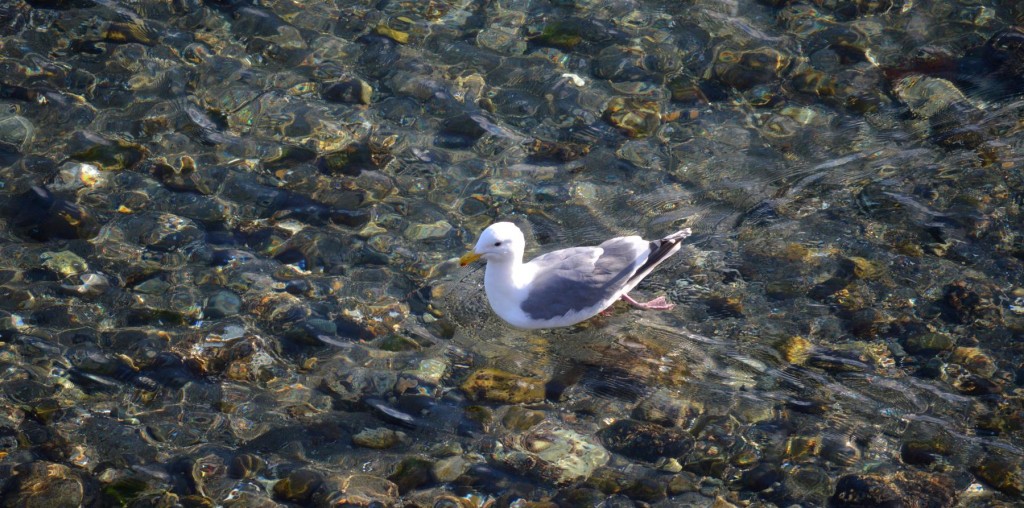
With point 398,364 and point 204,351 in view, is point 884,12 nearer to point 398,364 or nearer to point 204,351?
point 398,364

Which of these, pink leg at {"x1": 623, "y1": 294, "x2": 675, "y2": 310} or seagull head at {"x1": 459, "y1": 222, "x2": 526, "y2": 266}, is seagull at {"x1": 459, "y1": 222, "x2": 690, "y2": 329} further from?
pink leg at {"x1": 623, "y1": 294, "x2": 675, "y2": 310}

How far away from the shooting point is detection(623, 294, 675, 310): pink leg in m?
6.85

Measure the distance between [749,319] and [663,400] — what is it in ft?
3.36

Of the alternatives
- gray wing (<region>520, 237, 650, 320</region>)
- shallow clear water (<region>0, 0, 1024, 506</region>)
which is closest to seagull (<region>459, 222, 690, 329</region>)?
gray wing (<region>520, 237, 650, 320</region>)

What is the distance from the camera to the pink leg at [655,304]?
6.85 meters

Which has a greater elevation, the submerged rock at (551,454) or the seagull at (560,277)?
the seagull at (560,277)

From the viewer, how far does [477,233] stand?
23.9 feet

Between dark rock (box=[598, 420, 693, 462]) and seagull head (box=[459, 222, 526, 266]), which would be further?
seagull head (box=[459, 222, 526, 266])

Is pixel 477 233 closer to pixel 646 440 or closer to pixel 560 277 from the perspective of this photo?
pixel 560 277

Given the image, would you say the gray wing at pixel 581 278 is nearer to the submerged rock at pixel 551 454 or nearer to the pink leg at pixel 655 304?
the pink leg at pixel 655 304

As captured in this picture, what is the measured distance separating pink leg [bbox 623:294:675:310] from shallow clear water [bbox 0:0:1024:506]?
0.07 m

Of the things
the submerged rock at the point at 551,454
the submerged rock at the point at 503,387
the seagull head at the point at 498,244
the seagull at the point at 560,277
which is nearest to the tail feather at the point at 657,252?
the seagull at the point at 560,277

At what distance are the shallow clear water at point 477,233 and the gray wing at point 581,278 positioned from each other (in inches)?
16.3

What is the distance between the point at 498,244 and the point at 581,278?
2.26ft
